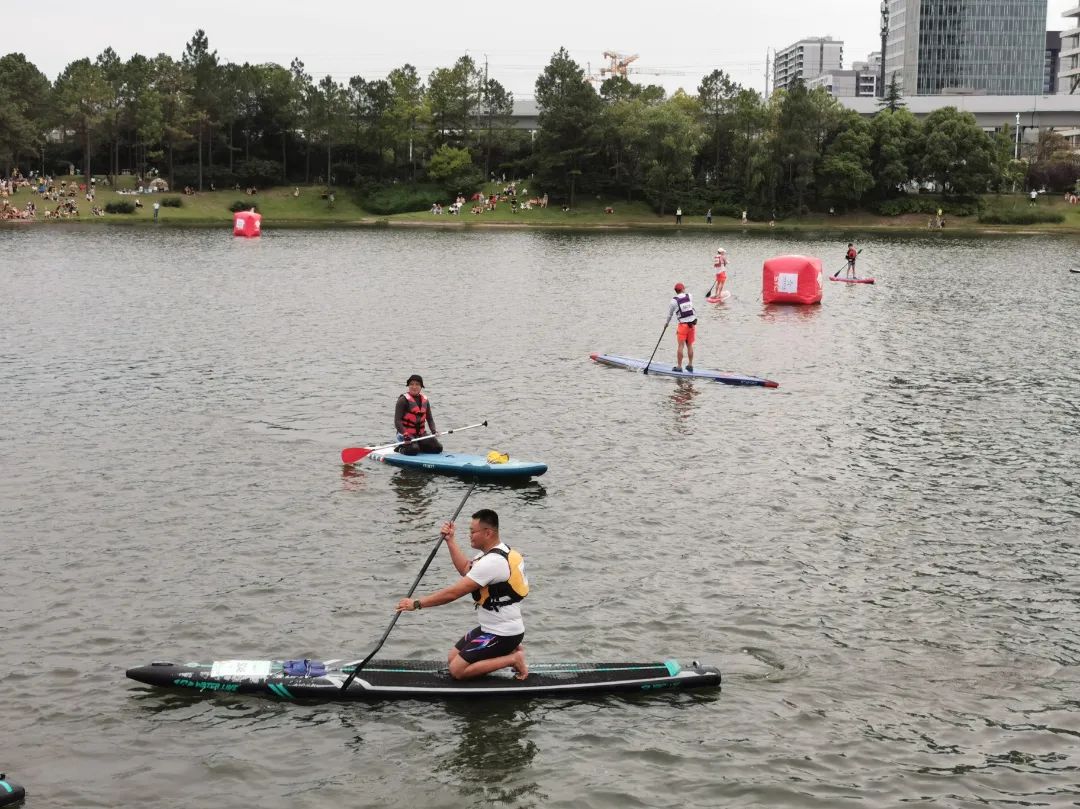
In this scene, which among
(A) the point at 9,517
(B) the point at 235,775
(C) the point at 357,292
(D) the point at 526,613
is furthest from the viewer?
(C) the point at 357,292

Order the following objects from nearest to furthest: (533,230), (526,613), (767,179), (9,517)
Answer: (526,613), (9,517), (533,230), (767,179)

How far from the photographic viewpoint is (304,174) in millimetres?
154625

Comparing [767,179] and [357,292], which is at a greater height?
[767,179]

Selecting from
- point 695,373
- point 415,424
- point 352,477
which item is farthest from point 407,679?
point 695,373

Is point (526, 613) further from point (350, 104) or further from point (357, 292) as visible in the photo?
point (350, 104)

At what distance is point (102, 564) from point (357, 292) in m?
44.1

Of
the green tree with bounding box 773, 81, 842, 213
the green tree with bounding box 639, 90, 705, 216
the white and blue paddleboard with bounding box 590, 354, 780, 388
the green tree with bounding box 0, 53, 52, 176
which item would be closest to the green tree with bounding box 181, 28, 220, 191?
the green tree with bounding box 0, 53, 52, 176

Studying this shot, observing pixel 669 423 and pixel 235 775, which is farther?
pixel 669 423

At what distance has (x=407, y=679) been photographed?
1599 centimetres

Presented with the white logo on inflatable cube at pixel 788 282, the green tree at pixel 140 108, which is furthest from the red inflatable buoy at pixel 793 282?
the green tree at pixel 140 108

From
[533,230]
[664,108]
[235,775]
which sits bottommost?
[235,775]

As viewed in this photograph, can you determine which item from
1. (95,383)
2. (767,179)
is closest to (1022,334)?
(95,383)

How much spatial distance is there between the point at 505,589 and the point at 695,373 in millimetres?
24507

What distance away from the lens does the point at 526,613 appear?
1905 centimetres
